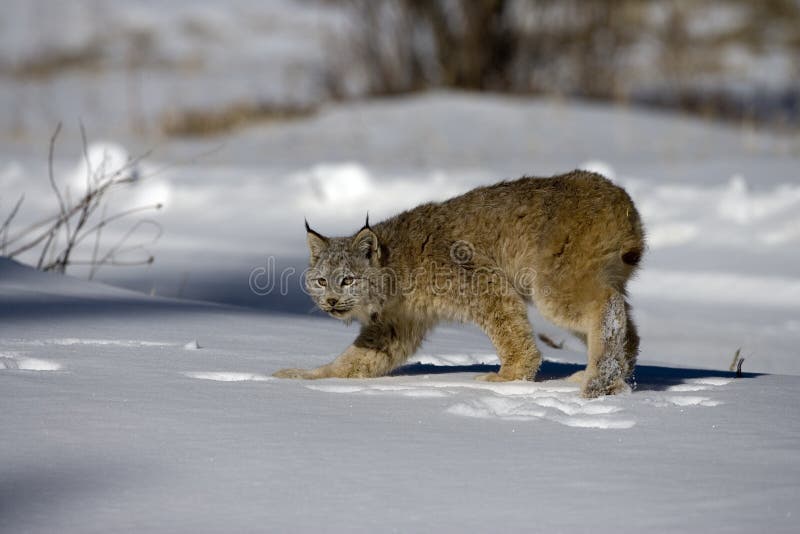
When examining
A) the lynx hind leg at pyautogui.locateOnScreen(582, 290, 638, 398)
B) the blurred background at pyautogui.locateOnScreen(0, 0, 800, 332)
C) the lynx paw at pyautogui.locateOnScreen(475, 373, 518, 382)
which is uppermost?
the blurred background at pyautogui.locateOnScreen(0, 0, 800, 332)

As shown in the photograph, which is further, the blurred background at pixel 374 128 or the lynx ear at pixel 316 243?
the blurred background at pixel 374 128

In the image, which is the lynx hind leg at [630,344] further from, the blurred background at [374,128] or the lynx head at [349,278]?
the blurred background at [374,128]

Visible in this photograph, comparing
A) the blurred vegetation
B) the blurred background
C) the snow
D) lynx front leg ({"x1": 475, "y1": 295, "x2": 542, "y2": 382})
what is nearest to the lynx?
lynx front leg ({"x1": 475, "y1": 295, "x2": 542, "y2": 382})

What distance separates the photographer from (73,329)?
4.65 meters

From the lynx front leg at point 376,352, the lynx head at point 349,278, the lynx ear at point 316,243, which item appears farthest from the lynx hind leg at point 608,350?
the lynx ear at point 316,243

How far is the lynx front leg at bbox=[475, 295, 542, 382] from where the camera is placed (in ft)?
14.8

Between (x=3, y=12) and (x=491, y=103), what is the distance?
16.7 metres

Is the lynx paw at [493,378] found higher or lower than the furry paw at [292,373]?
higher

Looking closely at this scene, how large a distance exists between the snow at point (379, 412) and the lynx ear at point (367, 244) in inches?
20.5

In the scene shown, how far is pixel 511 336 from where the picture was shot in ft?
15.0

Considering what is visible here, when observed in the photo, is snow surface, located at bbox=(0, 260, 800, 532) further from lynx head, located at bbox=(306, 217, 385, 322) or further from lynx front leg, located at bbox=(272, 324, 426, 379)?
lynx head, located at bbox=(306, 217, 385, 322)

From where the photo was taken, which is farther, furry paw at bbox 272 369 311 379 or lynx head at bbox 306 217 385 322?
lynx head at bbox 306 217 385 322

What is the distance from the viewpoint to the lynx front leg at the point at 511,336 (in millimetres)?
4516

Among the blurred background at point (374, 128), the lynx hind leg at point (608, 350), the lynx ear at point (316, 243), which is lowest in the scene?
the lynx hind leg at point (608, 350)
